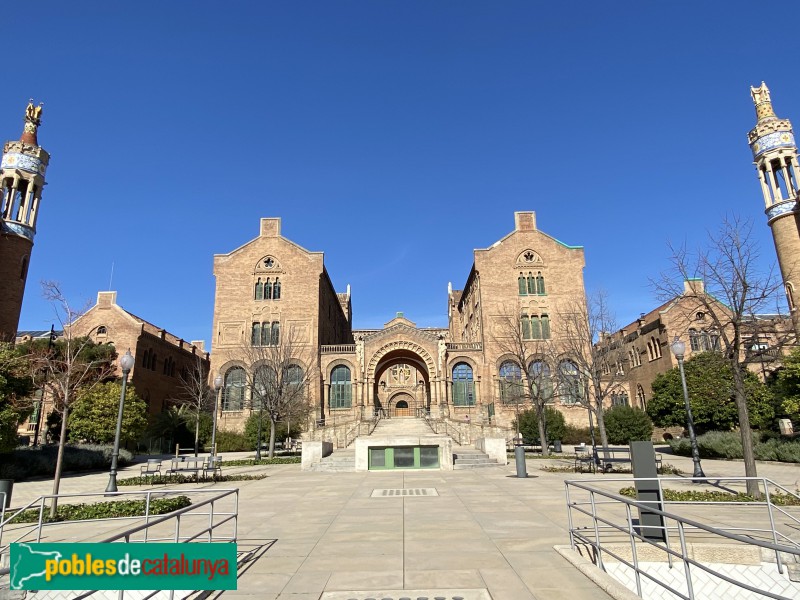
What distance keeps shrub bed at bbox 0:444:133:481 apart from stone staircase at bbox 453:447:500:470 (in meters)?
17.8

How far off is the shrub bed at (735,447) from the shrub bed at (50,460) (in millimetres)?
32163

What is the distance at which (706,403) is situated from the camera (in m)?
32.3

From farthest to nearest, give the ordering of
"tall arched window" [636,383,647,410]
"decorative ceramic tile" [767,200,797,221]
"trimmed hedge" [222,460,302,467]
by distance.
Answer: "tall arched window" [636,383,647,410]
"decorative ceramic tile" [767,200,797,221]
"trimmed hedge" [222,460,302,467]

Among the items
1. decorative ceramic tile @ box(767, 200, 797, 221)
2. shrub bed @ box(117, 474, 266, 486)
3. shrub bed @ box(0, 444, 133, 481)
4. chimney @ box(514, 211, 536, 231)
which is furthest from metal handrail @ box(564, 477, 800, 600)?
chimney @ box(514, 211, 536, 231)

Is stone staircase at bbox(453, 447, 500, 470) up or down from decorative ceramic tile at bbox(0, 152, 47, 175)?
down

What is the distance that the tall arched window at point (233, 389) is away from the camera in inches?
1737

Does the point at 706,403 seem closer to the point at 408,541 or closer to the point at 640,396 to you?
the point at 640,396

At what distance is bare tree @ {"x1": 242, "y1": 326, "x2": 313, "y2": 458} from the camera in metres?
30.7

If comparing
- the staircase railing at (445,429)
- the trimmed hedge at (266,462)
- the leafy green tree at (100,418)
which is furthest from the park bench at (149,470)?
the staircase railing at (445,429)

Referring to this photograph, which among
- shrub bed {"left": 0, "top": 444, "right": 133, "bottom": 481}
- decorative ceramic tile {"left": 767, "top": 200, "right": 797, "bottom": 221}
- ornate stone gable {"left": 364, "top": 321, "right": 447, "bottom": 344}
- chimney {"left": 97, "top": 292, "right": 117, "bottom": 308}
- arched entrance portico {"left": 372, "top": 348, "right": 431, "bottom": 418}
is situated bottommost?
shrub bed {"left": 0, "top": 444, "right": 133, "bottom": 481}

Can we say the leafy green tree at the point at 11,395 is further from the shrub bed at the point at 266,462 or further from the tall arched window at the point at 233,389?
the tall arched window at the point at 233,389

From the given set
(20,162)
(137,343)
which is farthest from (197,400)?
(20,162)

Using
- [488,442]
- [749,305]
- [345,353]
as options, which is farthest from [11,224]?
[749,305]

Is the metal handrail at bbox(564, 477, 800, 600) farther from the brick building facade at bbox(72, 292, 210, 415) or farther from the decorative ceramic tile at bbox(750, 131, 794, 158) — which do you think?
the decorative ceramic tile at bbox(750, 131, 794, 158)
